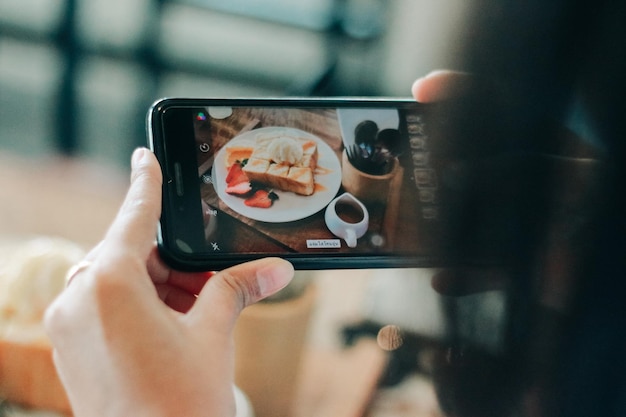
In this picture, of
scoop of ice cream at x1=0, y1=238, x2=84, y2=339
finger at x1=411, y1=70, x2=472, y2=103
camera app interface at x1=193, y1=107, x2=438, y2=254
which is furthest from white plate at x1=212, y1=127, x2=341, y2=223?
scoop of ice cream at x1=0, y1=238, x2=84, y2=339

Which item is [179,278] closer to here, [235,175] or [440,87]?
[235,175]

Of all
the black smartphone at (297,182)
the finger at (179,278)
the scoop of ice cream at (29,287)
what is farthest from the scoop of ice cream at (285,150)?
the scoop of ice cream at (29,287)

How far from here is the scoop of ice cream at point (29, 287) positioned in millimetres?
576

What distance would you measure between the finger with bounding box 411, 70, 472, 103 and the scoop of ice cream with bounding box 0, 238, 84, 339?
0.37m

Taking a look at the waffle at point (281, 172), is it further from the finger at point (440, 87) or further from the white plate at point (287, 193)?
the finger at point (440, 87)

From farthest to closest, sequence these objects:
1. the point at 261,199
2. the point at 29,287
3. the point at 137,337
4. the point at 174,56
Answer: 1. the point at 174,56
2. the point at 29,287
3. the point at 261,199
4. the point at 137,337

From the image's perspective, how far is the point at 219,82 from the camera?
81cm

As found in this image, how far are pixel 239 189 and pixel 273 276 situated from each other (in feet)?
0.26

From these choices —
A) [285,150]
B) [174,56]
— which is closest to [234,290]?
[285,150]

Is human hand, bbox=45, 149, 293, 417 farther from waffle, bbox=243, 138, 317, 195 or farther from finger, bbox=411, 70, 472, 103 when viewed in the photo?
finger, bbox=411, 70, 472, 103

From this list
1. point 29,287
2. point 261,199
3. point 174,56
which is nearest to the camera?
point 261,199

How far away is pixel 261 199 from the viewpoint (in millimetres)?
483

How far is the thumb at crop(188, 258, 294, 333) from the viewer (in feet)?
1.31

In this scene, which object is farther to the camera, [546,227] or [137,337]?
[546,227]
